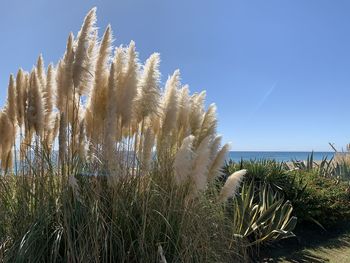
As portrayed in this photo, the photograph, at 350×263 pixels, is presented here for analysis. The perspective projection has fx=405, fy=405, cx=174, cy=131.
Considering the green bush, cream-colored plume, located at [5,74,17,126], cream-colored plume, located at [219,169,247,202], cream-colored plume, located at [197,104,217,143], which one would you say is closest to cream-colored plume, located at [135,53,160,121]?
cream-colored plume, located at [197,104,217,143]

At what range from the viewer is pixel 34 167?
12.3 ft

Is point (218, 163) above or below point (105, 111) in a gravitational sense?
below

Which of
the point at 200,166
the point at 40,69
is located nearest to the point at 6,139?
the point at 40,69

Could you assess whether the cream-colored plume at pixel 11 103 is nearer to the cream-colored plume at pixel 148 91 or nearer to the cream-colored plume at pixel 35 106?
the cream-colored plume at pixel 35 106

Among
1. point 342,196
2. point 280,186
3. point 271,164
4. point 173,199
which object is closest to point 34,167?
point 173,199

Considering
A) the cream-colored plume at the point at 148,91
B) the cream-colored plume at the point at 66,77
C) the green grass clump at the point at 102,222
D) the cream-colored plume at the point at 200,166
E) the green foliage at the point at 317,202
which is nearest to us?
the green grass clump at the point at 102,222

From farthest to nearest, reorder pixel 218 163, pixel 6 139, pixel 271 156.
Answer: pixel 271 156
pixel 218 163
pixel 6 139

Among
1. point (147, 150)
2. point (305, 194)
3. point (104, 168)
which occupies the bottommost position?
point (305, 194)

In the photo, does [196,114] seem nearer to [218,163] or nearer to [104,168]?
[218,163]

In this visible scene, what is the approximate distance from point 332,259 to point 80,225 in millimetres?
4332

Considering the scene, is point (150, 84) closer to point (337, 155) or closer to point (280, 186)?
point (280, 186)

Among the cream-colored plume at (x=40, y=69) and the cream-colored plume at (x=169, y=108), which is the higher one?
the cream-colored plume at (x=40, y=69)

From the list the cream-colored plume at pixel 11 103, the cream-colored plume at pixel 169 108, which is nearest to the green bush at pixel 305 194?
the cream-colored plume at pixel 169 108

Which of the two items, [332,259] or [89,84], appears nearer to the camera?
[89,84]
